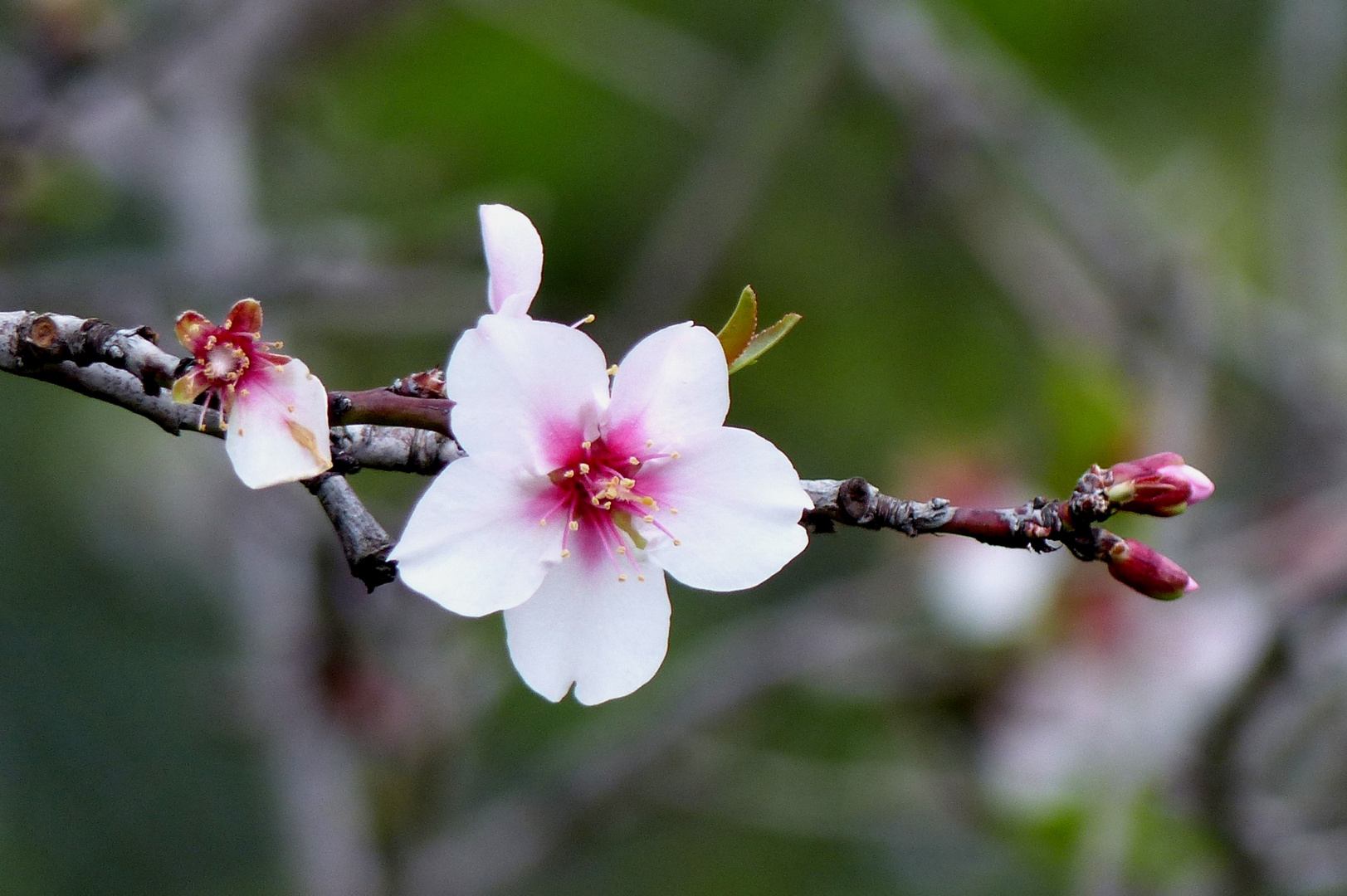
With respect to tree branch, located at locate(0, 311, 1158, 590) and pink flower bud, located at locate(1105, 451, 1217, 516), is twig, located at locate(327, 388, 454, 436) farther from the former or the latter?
pink flower bud, located at locate(1105, 451, 1217, 516)

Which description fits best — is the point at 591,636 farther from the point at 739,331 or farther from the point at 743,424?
the point at 743,424

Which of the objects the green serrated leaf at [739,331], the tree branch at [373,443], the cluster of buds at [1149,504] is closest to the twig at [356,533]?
the tree branch at [373,443]

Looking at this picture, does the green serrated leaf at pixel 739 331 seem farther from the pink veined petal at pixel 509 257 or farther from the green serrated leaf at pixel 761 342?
the pink veined petal at pixel 509 257

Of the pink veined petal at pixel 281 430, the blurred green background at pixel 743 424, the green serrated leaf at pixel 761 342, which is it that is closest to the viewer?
the pink veined petal at pixel 281 430

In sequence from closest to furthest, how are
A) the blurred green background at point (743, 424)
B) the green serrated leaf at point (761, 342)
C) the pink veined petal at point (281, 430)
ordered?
the pink veined petal at point (281, 430) < the green serrated leaf at point (761, 342) < the blurred green background at point (743, 424)

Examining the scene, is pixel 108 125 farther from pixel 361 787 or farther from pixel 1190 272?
pixel 1190 272

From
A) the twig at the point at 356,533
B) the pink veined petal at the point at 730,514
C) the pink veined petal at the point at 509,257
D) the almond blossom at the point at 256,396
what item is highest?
the pink veined petal at the point at 509,257

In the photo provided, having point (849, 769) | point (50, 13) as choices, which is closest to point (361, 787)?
point (849, 769)
